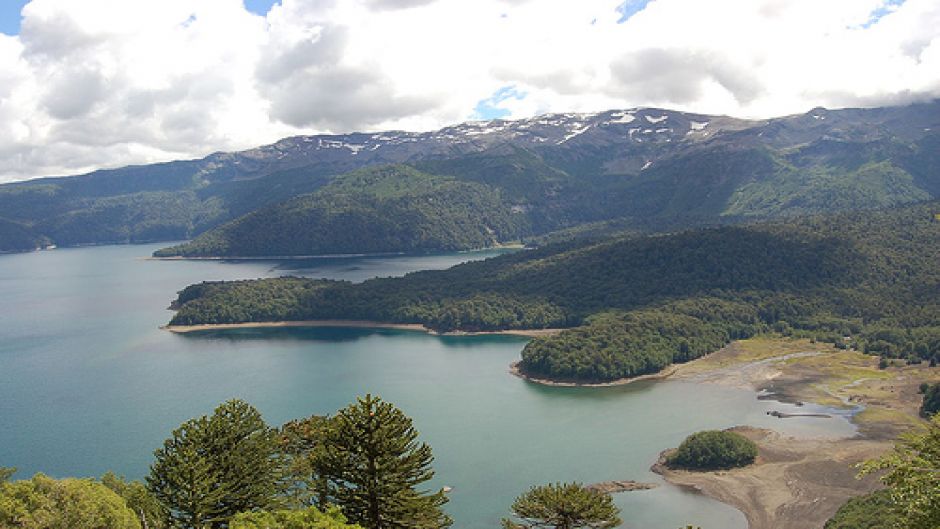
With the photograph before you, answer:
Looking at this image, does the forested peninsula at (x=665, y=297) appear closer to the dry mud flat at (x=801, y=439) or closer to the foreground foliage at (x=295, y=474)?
the dry mud flat at (x=801, y=439)

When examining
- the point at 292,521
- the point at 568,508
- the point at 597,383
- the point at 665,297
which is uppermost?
the point at 665,297

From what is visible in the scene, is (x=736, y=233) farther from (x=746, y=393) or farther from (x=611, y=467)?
(x=611, y=467)

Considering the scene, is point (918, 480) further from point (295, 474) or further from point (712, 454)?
point (712, 454)

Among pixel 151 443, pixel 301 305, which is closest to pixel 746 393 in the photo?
pixel 151 443

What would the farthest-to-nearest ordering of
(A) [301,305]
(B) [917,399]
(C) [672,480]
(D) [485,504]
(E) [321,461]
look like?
(A) [301,305] → (B) [917,399] → (C) [672,480] → (D) [485,504] → (E) [321,461]

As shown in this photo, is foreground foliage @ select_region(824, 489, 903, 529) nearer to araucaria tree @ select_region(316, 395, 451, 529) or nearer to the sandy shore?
the sandy shore

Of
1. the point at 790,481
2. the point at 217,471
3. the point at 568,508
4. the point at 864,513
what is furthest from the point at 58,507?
the point at 790,481

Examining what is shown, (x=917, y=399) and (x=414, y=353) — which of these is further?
(x=414, y=353)
